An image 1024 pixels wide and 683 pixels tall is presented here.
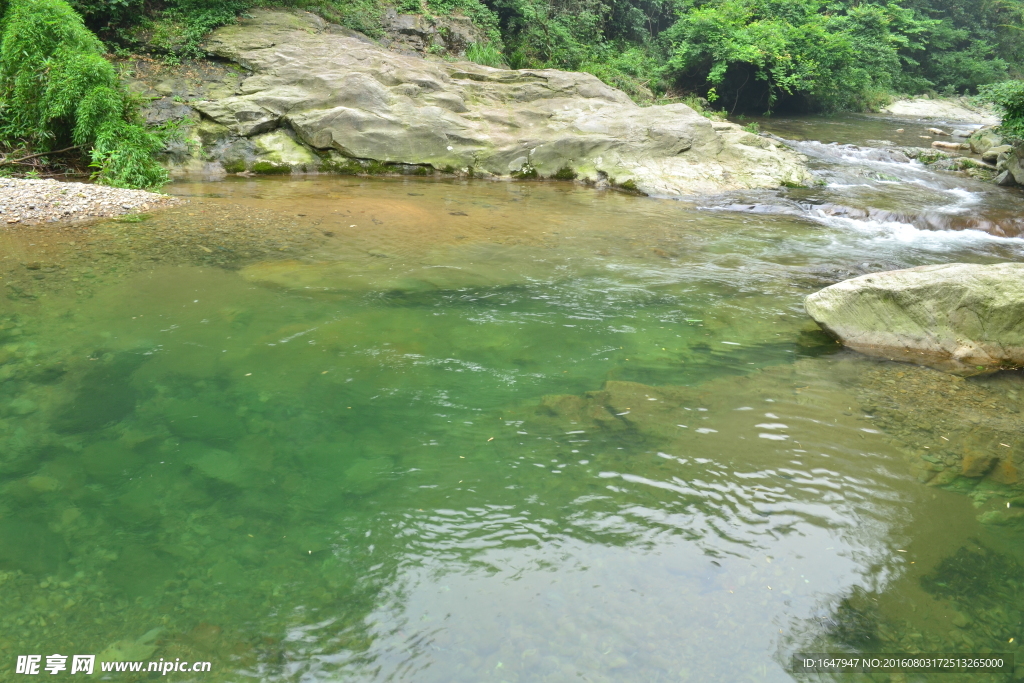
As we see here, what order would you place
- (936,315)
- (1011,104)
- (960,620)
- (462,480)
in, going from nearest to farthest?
(960,620) < (462,480) < (936,315) < (1011,104)

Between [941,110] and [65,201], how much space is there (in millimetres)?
30610

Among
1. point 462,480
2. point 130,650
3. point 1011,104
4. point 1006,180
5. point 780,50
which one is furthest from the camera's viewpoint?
point 780,50

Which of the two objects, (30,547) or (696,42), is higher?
(696,42)

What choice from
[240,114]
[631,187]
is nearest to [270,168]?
[240,114]

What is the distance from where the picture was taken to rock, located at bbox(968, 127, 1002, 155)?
15.1 meters

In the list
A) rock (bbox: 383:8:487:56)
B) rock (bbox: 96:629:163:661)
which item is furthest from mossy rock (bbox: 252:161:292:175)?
rock (bbox: 96:629:163:661)

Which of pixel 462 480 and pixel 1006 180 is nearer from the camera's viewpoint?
pixel 462 480

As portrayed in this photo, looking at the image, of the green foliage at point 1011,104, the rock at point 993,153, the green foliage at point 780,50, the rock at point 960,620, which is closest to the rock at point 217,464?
the rock at point 960,620

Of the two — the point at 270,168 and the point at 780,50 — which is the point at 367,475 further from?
the point at 780,50

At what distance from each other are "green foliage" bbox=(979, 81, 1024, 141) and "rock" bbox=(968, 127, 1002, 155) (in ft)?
10.5

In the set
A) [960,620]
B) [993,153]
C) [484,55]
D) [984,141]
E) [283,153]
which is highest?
[484,55]

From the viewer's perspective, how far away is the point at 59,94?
30.7 feet

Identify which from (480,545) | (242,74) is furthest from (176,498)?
(242,74)

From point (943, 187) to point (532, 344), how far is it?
1128 centimetres
